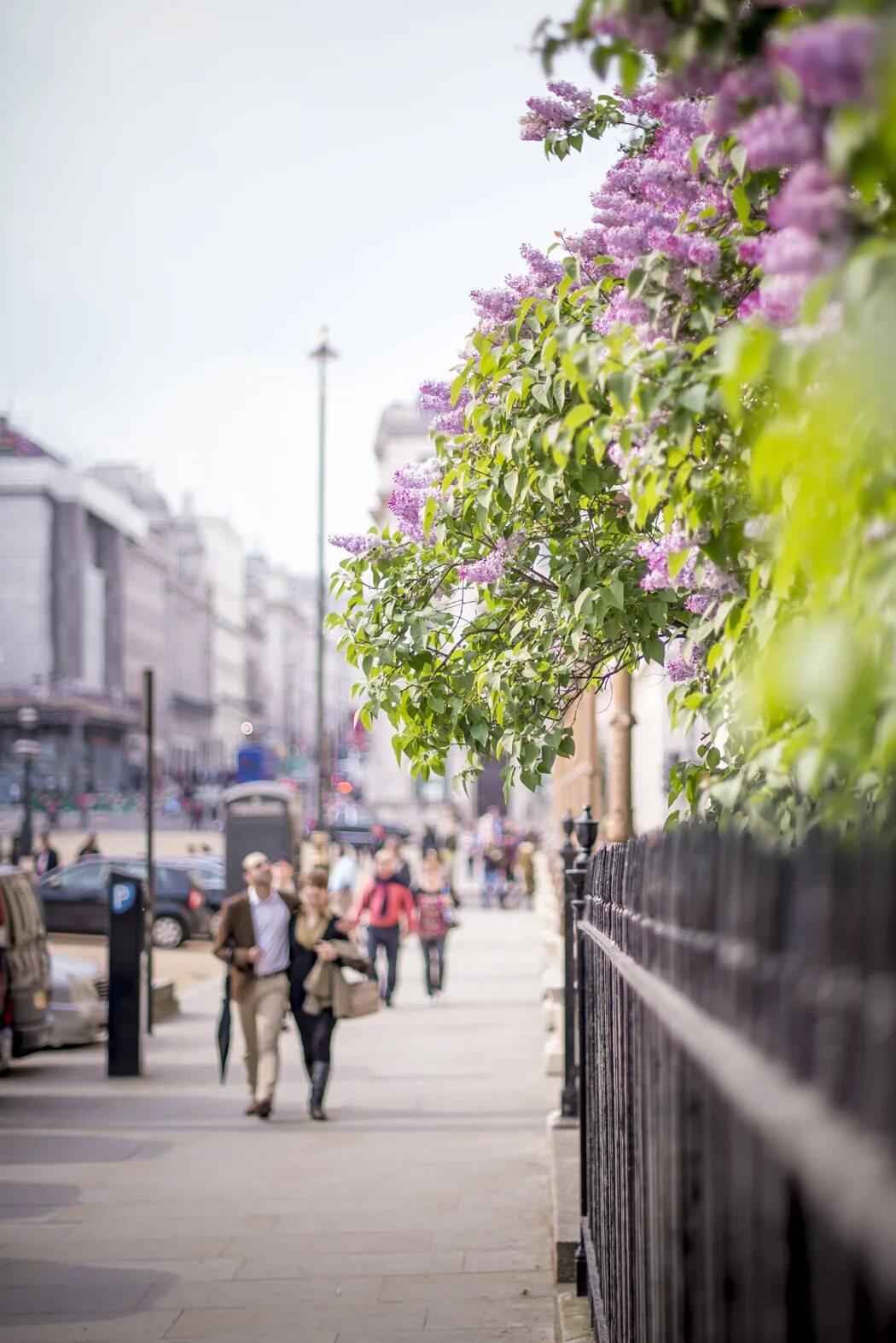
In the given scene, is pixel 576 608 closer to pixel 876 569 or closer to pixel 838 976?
pixel 876 569

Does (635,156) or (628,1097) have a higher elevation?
(635,156)

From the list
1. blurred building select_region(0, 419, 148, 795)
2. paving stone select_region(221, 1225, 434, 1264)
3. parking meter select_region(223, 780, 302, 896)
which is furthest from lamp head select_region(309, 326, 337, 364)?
blurred building select_region(0, 419, 148, 795)

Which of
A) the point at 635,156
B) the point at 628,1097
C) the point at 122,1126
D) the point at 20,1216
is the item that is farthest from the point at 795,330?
the point at 122,1126

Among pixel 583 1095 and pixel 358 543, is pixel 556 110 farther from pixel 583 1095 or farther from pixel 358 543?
pixel 583 1095

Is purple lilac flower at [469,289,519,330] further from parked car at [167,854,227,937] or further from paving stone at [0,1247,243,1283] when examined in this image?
parked car at [167,854,227,937]

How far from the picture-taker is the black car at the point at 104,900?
29312 mm

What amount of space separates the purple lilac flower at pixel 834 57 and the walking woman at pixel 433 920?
61.1 ft

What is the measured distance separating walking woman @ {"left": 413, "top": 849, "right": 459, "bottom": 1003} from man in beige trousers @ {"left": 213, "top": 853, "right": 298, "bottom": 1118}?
7509 millimetres

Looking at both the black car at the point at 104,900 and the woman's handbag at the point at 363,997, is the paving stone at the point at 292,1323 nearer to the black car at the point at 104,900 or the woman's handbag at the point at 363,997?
the woman's handbag at the point at 363,997

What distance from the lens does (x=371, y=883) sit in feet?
65.8

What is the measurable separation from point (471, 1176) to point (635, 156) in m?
6.75

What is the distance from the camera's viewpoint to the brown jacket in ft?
Answer: 41.5

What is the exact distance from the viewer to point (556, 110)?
4.99 m

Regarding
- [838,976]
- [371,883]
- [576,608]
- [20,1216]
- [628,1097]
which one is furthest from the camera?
[371,883]
